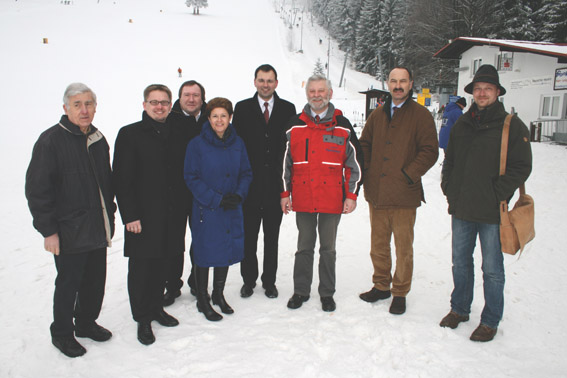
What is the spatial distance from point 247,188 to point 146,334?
1.58 m

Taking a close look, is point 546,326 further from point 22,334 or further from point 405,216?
point 22,334

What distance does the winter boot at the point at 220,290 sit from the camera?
3.67 meters

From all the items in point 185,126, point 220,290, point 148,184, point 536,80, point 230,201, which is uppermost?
point 536,80

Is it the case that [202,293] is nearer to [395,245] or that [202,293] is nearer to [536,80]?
[395,245]

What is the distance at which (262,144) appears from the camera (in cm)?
389

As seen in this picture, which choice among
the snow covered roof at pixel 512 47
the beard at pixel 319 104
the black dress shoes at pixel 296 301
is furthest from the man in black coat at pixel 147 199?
the snow covered roof at pixel 512 47

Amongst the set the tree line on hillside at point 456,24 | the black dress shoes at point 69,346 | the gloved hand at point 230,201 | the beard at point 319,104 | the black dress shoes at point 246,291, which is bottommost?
the black dress shoes at point 246,291

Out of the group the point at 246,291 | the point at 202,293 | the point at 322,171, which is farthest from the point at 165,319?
the point at 322,171

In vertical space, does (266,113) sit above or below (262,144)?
above

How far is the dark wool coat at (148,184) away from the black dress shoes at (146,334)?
2.02 feet

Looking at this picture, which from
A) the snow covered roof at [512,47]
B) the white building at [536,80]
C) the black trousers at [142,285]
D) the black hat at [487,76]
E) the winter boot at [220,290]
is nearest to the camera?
the black hat at [487,76]

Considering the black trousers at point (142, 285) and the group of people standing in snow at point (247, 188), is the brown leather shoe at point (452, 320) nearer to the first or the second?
the group of people standing in snow at point (247, 188)

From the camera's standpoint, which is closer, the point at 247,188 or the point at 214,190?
the point at 214,190

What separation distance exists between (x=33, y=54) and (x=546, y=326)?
1289 inches
